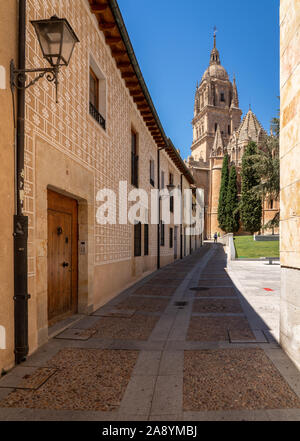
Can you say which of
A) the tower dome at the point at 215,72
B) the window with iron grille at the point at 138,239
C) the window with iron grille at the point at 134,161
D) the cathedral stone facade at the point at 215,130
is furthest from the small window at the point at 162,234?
the tower dome at the point at 215,72

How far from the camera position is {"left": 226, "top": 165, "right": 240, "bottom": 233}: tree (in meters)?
51.5

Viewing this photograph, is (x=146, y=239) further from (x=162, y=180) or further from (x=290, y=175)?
(x=290, y=175)

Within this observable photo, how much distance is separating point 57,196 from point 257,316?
455 centimetres

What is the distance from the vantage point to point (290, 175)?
3.97 metres

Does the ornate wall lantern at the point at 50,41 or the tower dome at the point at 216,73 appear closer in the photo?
the ornate wall lantern at the point at 50,41

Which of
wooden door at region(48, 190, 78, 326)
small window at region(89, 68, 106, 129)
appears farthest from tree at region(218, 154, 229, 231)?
wooden door at region(48, 190, 78, 326)

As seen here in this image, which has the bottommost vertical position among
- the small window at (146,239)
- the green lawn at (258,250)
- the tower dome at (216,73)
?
the green lawn at (258,250)

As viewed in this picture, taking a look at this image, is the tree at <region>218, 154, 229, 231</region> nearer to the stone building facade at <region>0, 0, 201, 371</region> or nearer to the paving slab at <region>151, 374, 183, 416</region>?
the stone building facade at <region>0, 0, 201, 371</region>

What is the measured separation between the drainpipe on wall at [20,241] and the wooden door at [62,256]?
141cm

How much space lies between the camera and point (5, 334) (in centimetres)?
363

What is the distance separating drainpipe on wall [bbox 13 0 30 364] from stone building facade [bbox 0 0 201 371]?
75mm

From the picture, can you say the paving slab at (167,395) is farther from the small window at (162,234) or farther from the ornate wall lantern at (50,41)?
the small window at (162,234)

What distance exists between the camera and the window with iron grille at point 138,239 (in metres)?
12.1
